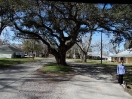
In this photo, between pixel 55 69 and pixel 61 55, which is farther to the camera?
pixel 61 55

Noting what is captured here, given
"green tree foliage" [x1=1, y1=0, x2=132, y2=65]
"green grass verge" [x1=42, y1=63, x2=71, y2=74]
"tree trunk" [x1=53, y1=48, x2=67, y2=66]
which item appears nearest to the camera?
"green tree foliage" [x1=1, y1=0, x2=132, y2=65]

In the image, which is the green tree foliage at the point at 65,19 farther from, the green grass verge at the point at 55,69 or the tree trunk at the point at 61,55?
the green grass verge at the point at 55,69

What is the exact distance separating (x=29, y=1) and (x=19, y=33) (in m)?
11.4

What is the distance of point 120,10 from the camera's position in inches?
760

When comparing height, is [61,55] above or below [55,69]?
above

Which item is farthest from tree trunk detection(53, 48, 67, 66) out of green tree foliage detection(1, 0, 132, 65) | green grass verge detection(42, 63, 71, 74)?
green grass verge detection(42, 63, 71, 74)

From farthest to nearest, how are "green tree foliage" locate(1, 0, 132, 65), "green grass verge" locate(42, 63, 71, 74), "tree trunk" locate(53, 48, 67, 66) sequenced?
"tree trunk" locate(53, 48, 67, 66)
"green grass verge" locate(42, 63, 71, 74)
"green tree foliage" locate(1, 0, 132, 65)

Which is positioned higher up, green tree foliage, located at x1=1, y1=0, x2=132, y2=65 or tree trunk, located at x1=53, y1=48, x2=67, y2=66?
green tree foliage, located at x1=1, y1=0, x2=132, y2=65

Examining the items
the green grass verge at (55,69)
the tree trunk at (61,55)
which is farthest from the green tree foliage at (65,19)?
the green grass verge at (55,69)

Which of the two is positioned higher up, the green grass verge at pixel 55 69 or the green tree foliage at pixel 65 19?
the green tree foliage at pixel 65 19

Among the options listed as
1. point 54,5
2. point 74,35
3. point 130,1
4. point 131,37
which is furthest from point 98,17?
point 130,1

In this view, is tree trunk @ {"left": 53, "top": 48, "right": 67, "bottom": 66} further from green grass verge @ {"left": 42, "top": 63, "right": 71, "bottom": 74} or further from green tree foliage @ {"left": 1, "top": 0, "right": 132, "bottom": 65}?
green grass verge @ {"left": 42, "top": 63, "right": 71, "bottom": 74}

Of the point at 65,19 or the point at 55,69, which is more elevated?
the point at 65,19

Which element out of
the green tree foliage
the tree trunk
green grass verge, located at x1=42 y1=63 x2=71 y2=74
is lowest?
green grass verge, located at x1=42 y1=63 x2=71 y2=74
